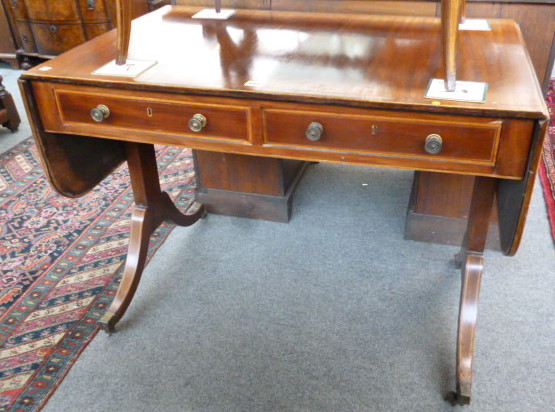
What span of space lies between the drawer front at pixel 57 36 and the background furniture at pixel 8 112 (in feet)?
2.73

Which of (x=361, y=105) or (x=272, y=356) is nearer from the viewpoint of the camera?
(x=361, y=105)

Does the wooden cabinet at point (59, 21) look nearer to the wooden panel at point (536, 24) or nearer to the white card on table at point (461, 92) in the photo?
the wooden panel at point (536, 24)

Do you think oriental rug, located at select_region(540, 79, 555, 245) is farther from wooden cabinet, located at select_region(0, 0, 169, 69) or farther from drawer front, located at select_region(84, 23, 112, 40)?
drawer front, located at select_region(84, 23, 112, 40)

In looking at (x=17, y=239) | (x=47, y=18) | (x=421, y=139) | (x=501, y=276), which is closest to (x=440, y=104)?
(x=421, y=139)

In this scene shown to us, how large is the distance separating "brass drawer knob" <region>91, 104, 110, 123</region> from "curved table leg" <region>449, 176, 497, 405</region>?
1030 mm

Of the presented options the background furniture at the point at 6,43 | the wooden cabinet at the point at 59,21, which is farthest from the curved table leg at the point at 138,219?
the background furniture at the point at 6,43

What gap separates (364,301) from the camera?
6.23 ft

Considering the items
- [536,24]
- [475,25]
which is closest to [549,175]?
[536,24]

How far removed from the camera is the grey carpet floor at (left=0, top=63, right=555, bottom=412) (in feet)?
5.14

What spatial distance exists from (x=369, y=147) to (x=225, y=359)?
2.74 feet

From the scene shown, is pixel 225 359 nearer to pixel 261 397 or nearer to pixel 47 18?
pixel 261 397

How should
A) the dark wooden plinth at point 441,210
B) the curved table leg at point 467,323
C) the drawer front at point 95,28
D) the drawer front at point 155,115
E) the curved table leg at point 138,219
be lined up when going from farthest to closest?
the drawer front at point 95,28
the dark wooden plinth at point 441,210
the curved table leg at point 138,219
the curved table leg at point 467,323
the drawer front at point 155,115

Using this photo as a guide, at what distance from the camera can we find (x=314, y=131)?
1.24 m

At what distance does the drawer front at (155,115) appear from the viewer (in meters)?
1.31
